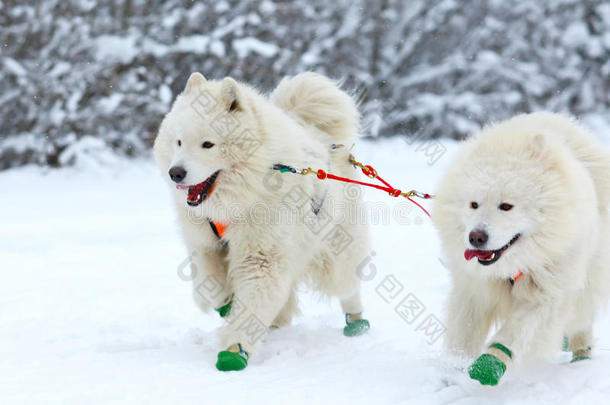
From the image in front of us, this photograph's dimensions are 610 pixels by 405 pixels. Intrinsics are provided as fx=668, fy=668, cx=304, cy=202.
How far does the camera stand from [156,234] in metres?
8.63

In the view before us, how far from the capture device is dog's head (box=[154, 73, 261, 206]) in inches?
153

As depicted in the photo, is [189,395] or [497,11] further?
[497,11]

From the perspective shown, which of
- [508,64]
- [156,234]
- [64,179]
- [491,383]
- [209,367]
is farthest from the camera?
[508,64]

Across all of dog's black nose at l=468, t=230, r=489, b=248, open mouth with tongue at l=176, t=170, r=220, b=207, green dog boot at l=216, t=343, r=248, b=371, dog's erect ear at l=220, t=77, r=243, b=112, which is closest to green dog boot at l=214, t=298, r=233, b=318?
green dog boot at l=216, t=343, r=248, b=371

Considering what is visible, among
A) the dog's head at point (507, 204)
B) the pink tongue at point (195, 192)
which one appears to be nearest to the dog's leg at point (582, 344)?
the dog's head at point (507, 204)

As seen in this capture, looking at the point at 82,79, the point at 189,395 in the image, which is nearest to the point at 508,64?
the point at 82,79

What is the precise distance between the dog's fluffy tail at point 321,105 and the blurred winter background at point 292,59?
6.43 metres

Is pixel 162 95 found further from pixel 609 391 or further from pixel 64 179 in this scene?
pixel 609 391

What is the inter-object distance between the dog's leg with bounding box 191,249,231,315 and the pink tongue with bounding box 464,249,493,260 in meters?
1.61

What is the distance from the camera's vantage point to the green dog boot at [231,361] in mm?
3703

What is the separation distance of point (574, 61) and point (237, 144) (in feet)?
54.9

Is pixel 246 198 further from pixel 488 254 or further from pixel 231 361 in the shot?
pixel 488 254

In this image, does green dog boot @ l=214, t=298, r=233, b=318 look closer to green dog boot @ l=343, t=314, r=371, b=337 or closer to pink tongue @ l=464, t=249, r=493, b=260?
green dog boot @ l=343, t=314, r=371, b=337

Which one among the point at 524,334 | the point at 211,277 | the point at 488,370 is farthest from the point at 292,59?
the point at 488,370
